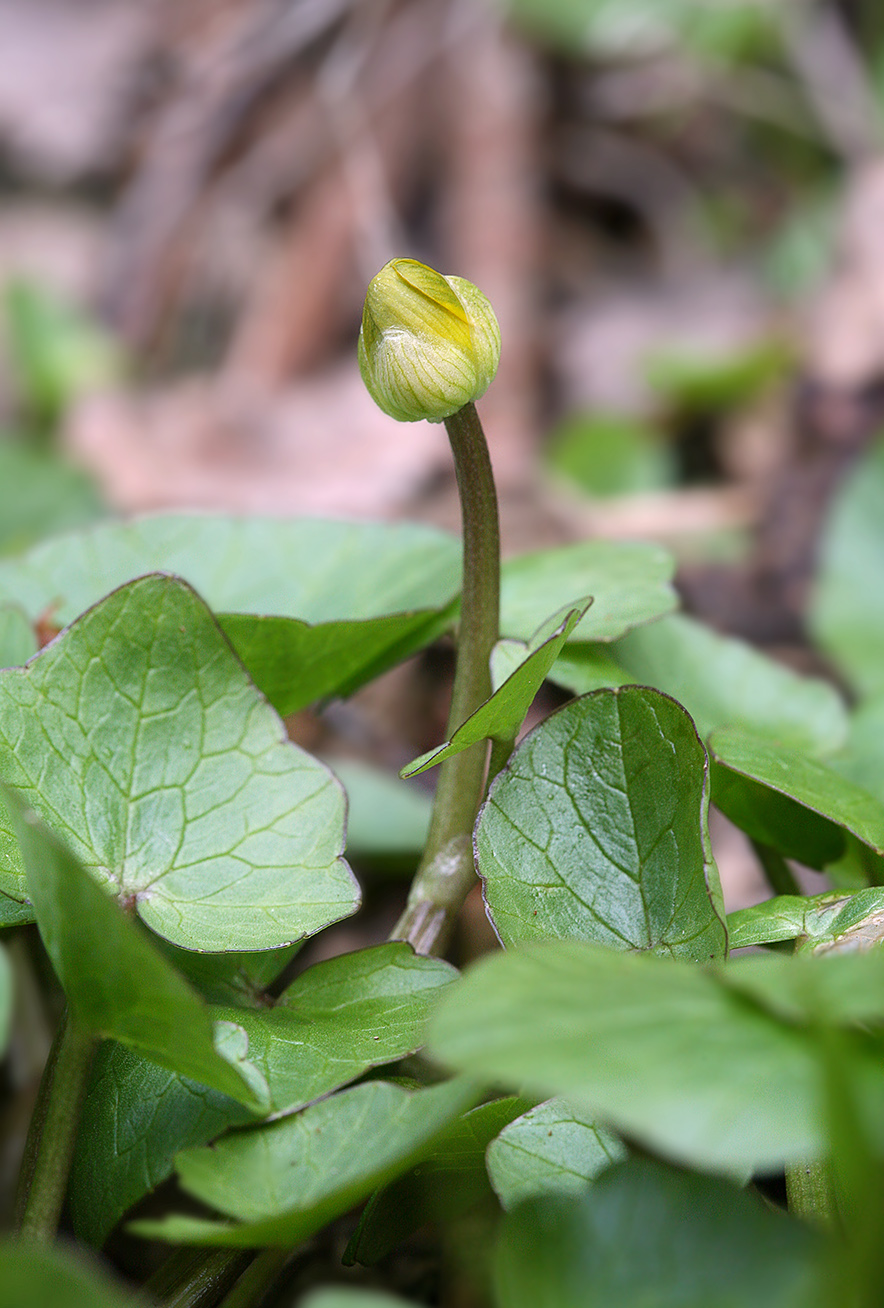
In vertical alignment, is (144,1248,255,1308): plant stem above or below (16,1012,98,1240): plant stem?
below

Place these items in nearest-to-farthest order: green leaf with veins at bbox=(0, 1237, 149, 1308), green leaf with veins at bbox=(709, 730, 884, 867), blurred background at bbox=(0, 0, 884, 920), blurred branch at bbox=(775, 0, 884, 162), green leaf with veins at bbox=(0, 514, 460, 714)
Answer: green leaf with veins at bbox=(0, 1237, 149, 1308) → green leaf with veins at bbox=(709, 730, 884, 867) → green leaf with veins at bbox=(0, 514, 460, 714) → blurred background at bbox=(0, 0, 884, 920) → blurred branch at bbox=(775, 0, 884, 162)

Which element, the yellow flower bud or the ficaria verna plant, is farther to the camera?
the yellow flower bud

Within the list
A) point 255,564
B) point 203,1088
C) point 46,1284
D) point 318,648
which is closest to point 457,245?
point 255,564

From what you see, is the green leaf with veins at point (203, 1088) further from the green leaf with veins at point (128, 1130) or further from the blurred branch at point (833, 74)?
the blurred branch at point (833, 74)

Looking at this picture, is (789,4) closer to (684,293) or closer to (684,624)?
(684,293)

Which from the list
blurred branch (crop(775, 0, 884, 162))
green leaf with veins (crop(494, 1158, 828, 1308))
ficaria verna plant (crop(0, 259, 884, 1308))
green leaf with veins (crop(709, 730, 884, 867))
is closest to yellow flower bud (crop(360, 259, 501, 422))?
ficaria verna plant (crop(0, 259, 884, 1308))

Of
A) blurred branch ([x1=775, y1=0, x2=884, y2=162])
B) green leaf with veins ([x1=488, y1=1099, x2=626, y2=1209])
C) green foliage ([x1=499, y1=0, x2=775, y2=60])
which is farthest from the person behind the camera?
green foliage ([x1=499, y1=0, x2=775, y2=60])

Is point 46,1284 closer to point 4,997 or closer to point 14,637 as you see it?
point 4,997

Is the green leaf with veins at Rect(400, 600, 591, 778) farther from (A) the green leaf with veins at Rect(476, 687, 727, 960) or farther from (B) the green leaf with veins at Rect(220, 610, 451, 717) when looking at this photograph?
(B) the green leaf with veins at Rect(220, 610, 451, 717)
